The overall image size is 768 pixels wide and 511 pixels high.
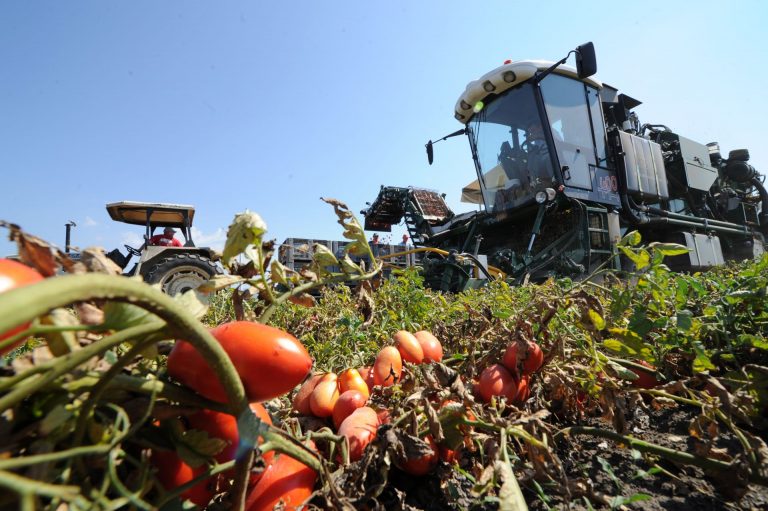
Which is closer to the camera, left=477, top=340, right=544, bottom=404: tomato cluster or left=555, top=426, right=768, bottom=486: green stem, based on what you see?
left=555, top=426, right=768, bottom=486: green stem

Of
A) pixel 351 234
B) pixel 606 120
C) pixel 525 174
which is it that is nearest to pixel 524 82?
pixel 525 174

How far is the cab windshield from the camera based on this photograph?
20.9ft

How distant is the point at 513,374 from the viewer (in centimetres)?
112

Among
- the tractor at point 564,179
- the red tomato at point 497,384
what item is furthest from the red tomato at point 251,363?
the tractor at point 564,179

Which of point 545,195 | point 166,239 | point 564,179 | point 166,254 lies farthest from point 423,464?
point 166,239

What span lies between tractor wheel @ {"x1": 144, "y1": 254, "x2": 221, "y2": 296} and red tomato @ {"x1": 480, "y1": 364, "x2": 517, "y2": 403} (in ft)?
20.4

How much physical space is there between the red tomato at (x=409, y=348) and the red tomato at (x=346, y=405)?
0.30 metres

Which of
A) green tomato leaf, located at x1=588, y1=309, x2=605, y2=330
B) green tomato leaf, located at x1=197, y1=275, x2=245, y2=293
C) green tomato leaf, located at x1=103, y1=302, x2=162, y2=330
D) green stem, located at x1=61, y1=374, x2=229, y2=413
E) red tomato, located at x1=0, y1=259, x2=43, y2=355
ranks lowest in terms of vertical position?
green tomato leaf, located at x1=588, y1=309, x2=605, y2=330

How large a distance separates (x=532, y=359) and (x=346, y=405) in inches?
21.0

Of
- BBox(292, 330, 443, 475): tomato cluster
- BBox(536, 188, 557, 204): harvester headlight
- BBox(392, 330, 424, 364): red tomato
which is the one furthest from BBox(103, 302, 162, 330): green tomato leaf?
BBox(536, 188, 557, 204): harvester headlight

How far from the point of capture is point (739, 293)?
45.1 inches

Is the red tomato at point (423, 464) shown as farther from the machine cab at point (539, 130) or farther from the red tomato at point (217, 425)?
the machine cab at point (539, 130)

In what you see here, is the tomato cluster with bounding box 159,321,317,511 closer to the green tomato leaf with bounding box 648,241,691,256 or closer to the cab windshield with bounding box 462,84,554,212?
the green tomato leaf with bounding box 648,241,691,256

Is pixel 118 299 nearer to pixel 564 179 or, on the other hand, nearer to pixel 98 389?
pixel 98 389
